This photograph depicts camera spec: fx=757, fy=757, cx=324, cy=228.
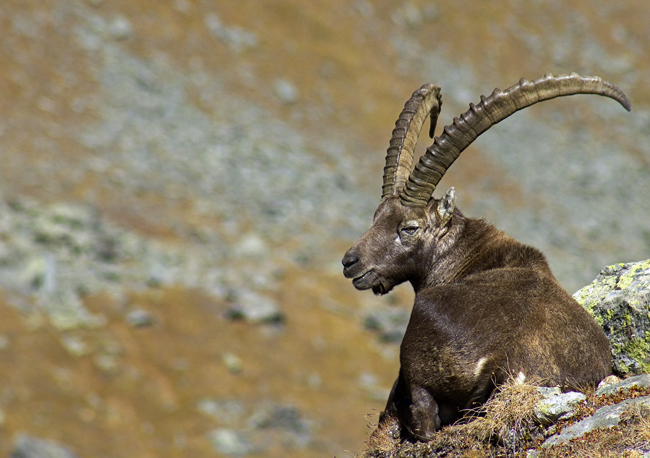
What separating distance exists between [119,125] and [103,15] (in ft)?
38.4

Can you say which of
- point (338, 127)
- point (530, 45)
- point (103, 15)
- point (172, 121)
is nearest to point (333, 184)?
point (338, 127)

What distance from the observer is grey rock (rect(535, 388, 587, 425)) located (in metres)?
7.55

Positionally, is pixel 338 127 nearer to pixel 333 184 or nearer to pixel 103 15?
pixel 333 184

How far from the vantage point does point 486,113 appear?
9.45 meters

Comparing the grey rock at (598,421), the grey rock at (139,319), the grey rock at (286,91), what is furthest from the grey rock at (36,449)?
the grey rock at (286,91)

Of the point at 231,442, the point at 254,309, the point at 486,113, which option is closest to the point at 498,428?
the point at 486,113

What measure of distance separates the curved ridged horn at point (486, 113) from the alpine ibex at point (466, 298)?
0.01 m

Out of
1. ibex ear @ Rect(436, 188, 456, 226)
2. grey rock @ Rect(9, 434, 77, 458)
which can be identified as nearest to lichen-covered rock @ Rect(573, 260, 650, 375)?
ibex ear @ Rect(436, 188, 456, 226)

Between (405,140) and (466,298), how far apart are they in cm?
383

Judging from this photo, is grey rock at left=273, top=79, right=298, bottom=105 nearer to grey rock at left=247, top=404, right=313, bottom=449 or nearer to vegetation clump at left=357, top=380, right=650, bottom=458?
grey rock at left=247, top=404, right=313, bottom=449

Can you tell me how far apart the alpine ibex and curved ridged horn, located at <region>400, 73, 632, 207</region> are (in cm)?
1

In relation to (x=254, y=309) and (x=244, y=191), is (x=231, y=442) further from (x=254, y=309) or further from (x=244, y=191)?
(x=244, y=191)

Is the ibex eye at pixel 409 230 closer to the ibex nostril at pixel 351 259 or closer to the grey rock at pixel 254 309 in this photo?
the ibex nostril at pixel 351 259

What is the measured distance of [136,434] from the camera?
29.3 metres
